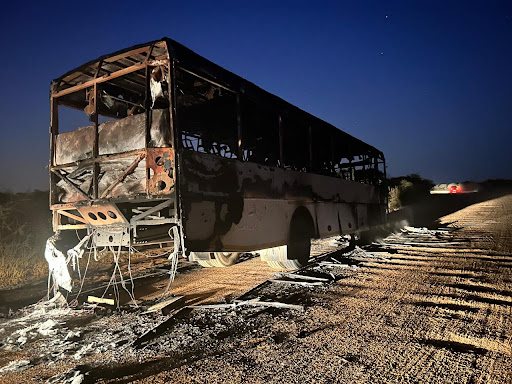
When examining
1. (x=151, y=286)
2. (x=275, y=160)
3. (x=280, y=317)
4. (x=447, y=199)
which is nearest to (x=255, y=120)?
(x=275, y=160)

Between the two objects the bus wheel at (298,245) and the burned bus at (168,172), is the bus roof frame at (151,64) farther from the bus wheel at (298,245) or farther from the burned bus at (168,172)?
the bus wheel at (298,245)

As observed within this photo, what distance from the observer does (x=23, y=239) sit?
444 inches

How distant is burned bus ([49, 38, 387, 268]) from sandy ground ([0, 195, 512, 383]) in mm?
915

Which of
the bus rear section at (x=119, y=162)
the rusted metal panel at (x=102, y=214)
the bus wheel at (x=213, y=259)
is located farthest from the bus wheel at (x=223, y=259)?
the rusted metal panel at (x=102, y=214)

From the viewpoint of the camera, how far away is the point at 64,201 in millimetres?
4672

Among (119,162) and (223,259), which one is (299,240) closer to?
(223,259)

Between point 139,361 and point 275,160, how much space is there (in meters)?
6.84

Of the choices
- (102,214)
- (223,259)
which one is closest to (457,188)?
(223,259)

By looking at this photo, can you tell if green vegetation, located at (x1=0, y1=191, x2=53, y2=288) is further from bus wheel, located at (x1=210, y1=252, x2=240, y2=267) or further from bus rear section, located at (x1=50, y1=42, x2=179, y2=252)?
bus wheel, located at (x1=210, y1=252, x2=240, y2=267)

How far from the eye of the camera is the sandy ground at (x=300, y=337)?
Answer: 2.43m

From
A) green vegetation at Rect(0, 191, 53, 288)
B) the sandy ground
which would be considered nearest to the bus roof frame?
the sandy ground

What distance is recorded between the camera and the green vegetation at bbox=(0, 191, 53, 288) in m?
7.49

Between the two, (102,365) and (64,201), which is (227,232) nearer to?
(102,365)

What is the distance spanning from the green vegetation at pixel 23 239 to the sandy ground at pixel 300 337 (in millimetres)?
3629
